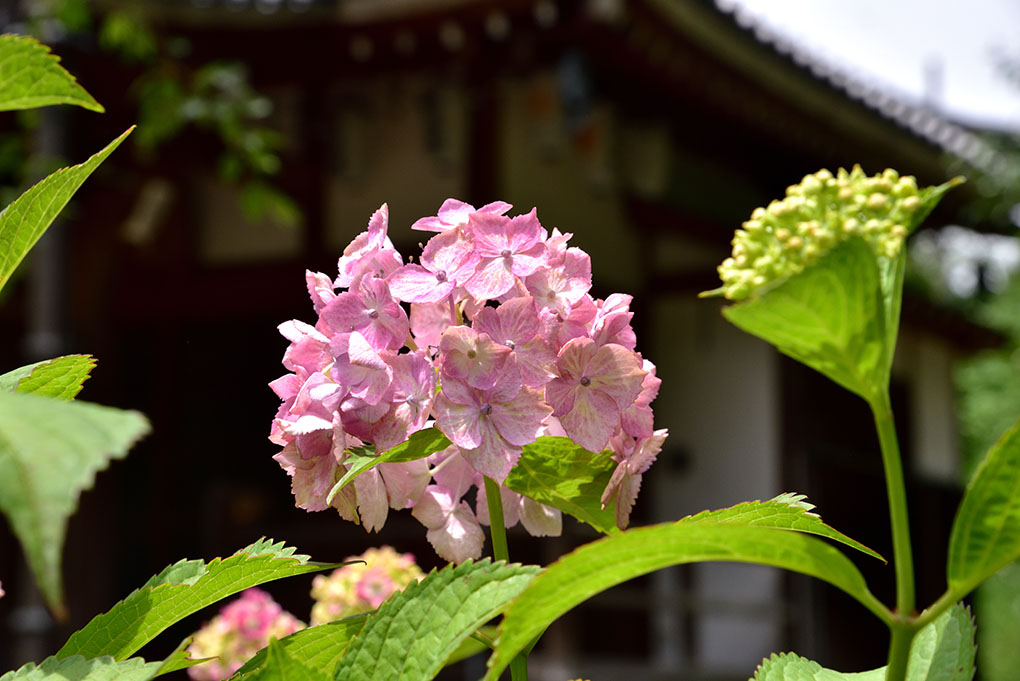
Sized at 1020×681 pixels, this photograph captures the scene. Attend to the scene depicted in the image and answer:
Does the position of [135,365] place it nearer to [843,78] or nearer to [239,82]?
[239,82]

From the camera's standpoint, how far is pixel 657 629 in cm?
684

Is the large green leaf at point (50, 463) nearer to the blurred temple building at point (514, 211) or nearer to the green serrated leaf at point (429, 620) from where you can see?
the green serrated leaf at point (429, 620)

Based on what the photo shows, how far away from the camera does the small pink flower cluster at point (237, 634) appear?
1.84m

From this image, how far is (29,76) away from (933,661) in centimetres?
61

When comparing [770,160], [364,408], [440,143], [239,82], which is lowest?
[770,160]

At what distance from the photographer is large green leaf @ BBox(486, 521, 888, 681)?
50 centimetres

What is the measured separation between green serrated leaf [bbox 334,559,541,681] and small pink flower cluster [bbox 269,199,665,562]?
0.11m

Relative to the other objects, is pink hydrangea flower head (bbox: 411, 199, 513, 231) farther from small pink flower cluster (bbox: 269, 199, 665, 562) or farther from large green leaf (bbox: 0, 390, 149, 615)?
large green leaf (bbox: 0, 390, 149, 615)

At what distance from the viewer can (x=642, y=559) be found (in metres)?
0.51

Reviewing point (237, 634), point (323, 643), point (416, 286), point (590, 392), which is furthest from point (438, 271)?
point (237, 634)

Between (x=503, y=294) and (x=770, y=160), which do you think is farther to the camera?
(x=770, y=160)

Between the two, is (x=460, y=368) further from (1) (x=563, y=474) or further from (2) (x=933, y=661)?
(2) (x=933, y=661)

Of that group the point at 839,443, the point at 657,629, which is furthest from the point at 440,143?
the point at 839,443

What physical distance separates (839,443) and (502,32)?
4597mm
